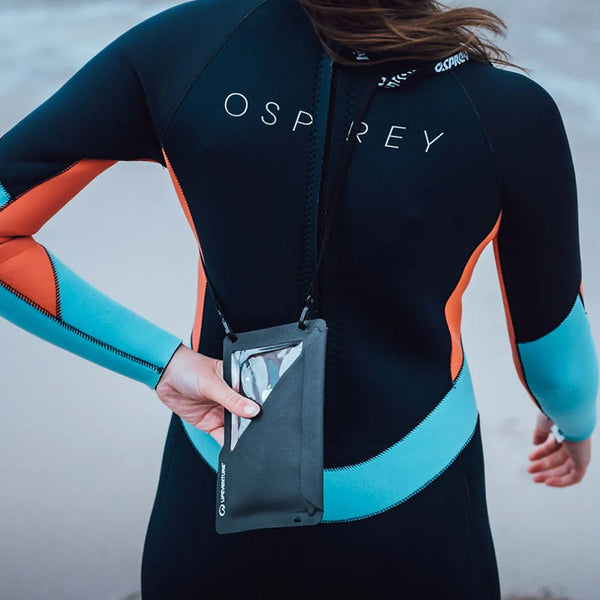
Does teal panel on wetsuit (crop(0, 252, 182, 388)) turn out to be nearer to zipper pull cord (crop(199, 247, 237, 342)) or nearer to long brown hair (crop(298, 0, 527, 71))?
zipper pull cord (crop(199, 247, 237, 342))

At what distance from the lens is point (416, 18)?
83cm

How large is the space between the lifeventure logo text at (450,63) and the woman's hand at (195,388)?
1.08 ft

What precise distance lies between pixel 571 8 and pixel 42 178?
115 inches

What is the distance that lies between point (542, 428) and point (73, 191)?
0.68 metres

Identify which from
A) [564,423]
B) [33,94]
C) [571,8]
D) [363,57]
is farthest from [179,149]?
[571,8]

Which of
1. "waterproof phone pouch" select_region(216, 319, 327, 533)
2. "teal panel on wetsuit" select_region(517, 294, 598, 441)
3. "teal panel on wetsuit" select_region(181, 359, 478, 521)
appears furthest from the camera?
"teal panel on wetsuit" select_region(517, 294, 598, 441)

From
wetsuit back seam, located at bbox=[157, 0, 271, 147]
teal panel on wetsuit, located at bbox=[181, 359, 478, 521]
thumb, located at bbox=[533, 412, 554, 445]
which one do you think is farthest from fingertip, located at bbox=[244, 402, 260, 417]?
thumb, located at bbox=[533, 412, 554, 445]

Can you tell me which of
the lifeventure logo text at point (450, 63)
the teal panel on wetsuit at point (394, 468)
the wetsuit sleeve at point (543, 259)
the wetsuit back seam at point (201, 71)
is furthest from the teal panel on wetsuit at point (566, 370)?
the wetsuit back seam at point (201, 71)

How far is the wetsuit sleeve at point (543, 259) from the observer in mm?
849

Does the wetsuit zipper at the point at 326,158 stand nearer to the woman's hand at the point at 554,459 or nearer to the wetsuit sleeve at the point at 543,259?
the wetsuit sleeve at the point at 543,259

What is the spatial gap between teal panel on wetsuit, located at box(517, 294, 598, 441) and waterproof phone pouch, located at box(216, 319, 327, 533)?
12.4 inches

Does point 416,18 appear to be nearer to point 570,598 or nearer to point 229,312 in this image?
point 229,312

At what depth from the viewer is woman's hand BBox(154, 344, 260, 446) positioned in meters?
0.88

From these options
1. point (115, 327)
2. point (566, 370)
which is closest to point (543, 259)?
point (566, 370)
